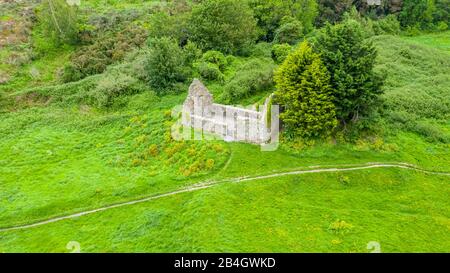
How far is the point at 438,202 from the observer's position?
42562mm

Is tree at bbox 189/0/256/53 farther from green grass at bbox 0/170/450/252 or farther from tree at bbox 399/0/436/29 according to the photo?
tree at bbox 399/0/436/29

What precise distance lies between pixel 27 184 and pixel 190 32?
36.2m

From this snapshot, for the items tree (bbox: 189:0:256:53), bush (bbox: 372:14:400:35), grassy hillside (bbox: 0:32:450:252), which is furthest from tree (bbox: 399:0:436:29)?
tree (bbox: 189:0:256:53)

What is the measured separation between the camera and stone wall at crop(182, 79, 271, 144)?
4781 cm

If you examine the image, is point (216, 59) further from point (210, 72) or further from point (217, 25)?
point (217, 25)

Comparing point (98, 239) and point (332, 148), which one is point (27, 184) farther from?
point (332, 148)

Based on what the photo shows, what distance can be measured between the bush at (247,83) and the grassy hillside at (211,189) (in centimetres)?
190

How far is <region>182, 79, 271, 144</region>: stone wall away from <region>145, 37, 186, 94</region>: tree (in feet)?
35.3

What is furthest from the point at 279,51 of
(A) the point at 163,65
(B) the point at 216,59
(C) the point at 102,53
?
(C) the point at 102,53

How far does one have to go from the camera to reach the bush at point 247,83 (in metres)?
56.6

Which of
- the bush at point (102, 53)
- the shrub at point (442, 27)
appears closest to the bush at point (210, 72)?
the bush at point (102, 53)

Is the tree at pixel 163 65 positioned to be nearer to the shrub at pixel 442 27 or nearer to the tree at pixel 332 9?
the tree at pixel 332 9
